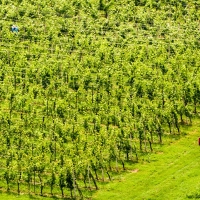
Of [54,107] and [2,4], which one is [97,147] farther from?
[2,4]

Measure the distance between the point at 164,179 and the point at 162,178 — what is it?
428mm

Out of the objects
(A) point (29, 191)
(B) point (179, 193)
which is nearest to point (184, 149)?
(B) point (179, 193)

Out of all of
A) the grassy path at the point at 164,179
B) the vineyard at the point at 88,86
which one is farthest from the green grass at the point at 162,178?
the vineyard at the point at 88,86

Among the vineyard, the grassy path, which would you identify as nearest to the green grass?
the grassy path

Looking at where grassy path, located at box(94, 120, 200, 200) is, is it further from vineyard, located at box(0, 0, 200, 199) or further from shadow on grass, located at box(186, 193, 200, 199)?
vineyard, located at box(0, 0, 200, 199)

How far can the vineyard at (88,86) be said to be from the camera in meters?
107

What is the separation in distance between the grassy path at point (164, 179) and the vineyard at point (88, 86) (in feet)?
8.80

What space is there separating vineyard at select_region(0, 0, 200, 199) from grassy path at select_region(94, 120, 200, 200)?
2.68 m

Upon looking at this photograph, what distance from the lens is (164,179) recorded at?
→ 355 ft

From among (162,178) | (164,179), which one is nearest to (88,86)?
(162,178)

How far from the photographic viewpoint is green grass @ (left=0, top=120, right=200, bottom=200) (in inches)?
4053

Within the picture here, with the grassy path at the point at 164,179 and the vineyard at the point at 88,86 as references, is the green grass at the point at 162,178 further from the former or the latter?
the vineyard at the point at 88,86

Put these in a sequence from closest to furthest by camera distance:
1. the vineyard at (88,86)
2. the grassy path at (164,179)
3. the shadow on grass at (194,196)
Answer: the shadow on grass at (194,196) → the grassy path at (164,179) → the vineyard at (88,86)

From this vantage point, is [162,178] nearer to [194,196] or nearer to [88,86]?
[194,196]
